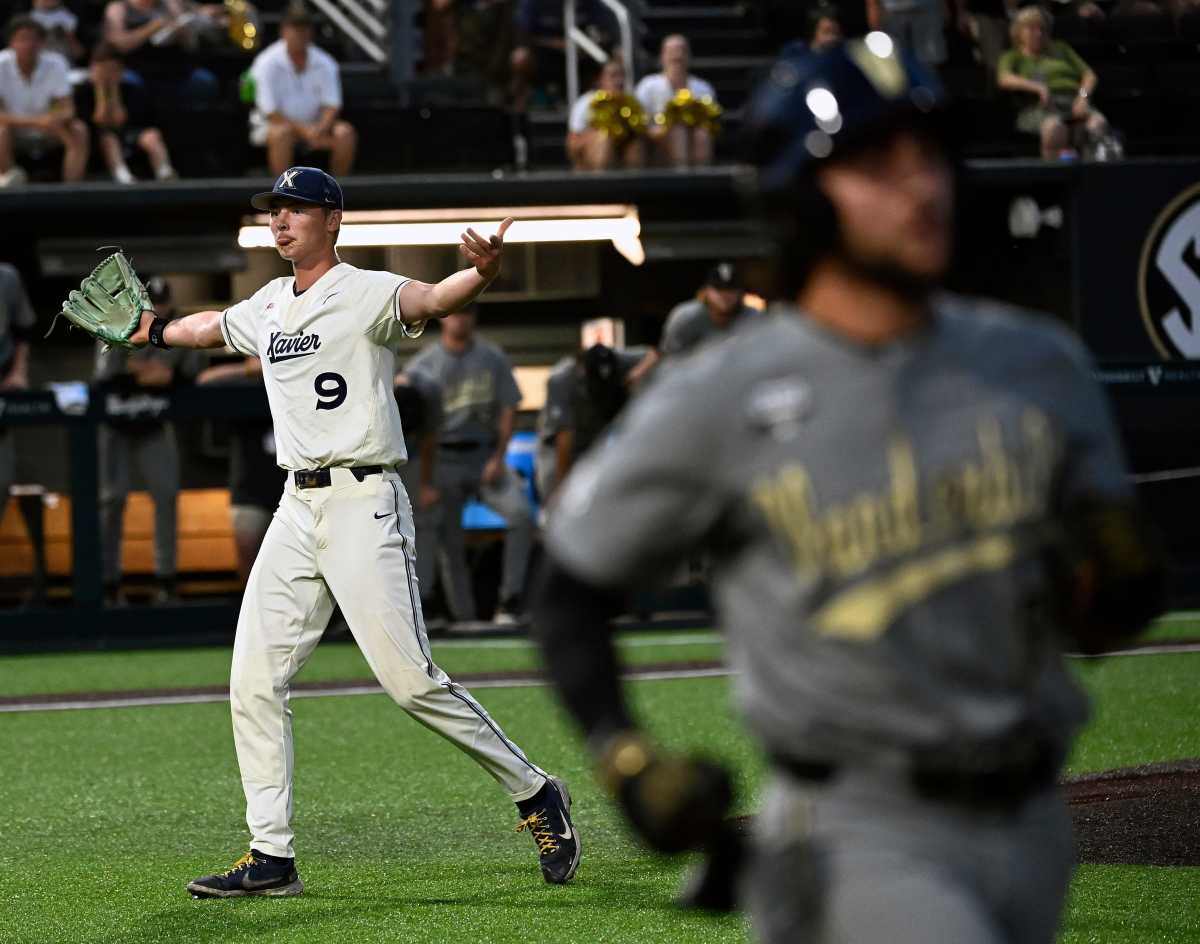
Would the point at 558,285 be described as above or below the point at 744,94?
below

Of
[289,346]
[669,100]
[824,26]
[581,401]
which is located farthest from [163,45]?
[289,346]

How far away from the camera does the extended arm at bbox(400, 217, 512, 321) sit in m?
5.89

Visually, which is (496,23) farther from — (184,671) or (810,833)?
(810,833)

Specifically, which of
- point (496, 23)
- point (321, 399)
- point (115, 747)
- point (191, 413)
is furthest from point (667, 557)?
point (496, 23)

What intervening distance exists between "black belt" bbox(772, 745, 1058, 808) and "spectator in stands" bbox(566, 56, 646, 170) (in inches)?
486

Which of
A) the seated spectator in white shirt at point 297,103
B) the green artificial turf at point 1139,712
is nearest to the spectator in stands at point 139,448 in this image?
the seated spectator in white shirt at point 297,103

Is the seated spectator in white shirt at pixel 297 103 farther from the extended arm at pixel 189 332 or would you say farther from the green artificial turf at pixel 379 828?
the extended arm at pixel 189 332

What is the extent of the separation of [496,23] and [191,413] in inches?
197

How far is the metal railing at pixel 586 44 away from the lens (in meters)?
16.3

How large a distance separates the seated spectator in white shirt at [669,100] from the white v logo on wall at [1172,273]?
3.36 meters

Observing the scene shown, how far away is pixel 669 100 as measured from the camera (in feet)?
49.1

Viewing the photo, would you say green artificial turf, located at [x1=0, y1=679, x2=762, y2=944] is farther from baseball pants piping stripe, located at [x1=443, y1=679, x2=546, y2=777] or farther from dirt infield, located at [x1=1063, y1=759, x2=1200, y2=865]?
dirt infield, located at [x1=1063, y1=759, x2=1200, y2=865]

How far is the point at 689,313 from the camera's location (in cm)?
1283

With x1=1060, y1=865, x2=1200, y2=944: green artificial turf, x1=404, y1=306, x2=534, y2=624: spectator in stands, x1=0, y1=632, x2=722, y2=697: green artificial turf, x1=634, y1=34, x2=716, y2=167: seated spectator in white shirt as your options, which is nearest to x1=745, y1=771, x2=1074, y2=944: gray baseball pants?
x1=1060, y1=865, x2=1200, y2=944: green artificial turf
